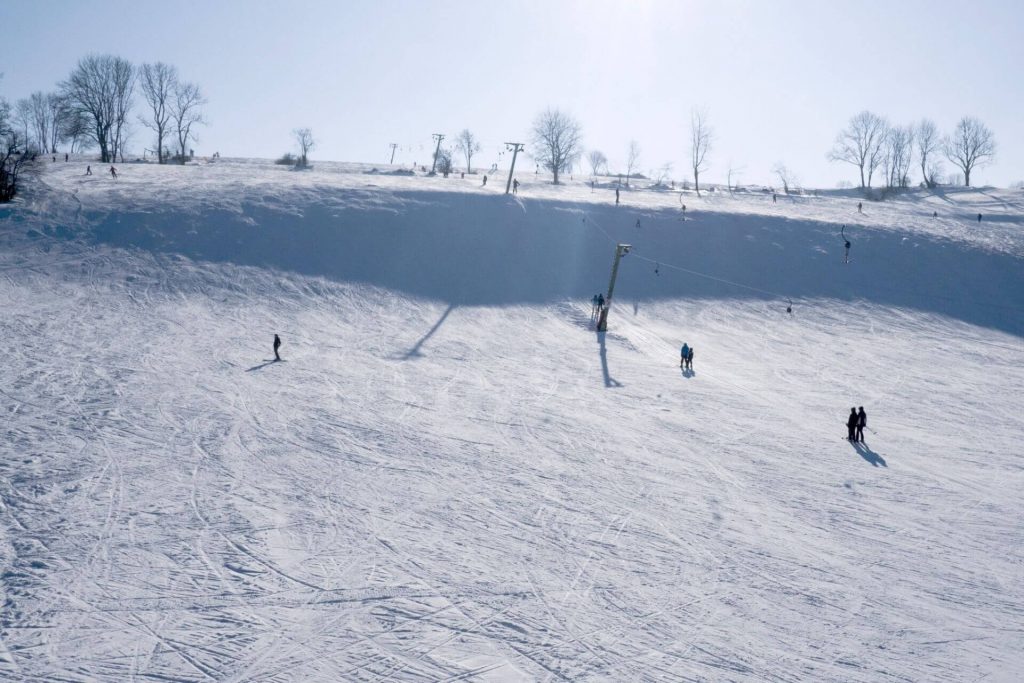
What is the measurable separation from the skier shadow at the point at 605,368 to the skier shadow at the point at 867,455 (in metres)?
7.43

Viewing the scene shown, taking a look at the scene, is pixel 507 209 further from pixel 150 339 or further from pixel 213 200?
pixel 150 339

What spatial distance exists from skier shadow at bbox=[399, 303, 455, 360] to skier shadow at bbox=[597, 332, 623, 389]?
6.70 meters

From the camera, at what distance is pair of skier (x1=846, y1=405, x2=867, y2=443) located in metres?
19.2

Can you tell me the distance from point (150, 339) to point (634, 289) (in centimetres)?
2372

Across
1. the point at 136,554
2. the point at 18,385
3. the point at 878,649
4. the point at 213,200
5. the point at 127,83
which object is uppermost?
the point at 127,83

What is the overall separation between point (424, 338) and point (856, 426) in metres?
15.4

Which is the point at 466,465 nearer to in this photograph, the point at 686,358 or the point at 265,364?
the point at 265,364

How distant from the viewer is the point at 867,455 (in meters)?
18.2

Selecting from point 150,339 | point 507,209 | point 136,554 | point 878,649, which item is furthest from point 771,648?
point 507,209

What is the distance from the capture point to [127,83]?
249ft

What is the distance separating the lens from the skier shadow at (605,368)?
76.4ft

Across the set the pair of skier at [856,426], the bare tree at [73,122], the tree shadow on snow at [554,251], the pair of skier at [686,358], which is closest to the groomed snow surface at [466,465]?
the tree shadow on snow at [554,251]

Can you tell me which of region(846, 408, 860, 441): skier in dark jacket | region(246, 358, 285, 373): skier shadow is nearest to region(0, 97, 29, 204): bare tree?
region(246, 358, 285, 373): skier shadow

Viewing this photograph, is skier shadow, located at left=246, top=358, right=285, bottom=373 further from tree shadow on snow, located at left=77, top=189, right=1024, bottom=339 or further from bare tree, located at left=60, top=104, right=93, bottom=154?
bare tree, located at left=60, top=104, right=93, bottom=154
